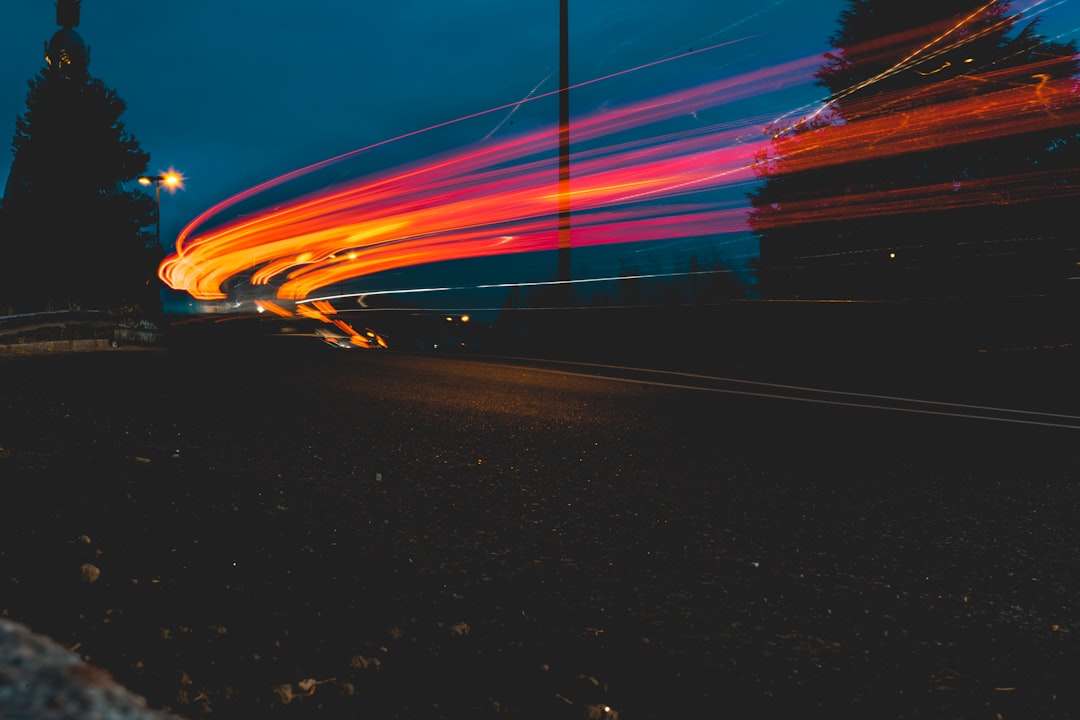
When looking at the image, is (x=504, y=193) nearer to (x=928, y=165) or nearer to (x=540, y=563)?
(x=928, y=165)

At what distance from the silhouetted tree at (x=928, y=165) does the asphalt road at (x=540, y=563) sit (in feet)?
41.9

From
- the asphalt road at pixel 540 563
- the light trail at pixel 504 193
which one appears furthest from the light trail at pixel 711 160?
the asphalt road at pixel 540 563

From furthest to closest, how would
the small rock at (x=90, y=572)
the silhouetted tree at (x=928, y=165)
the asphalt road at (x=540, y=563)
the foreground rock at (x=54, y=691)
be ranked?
1. the silhouetted tree at (x=928, y=165)
2. the small rock at (x=90, y=572)
3. the asphalt road at (x=540, y=563)
4. the foreground rock at (x=54, y=691)

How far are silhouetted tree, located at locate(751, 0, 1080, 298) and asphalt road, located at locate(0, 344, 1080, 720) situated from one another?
12.8 meters

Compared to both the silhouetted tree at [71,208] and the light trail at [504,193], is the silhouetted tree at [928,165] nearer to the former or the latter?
the light trail at [504,193]

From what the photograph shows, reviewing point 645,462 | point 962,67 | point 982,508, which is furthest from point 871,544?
point 962,67

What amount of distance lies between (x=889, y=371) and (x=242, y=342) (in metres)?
14.3

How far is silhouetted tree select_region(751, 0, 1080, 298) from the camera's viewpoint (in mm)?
19672

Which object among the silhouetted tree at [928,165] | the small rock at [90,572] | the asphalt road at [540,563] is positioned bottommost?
the asphalt road at [540,563]

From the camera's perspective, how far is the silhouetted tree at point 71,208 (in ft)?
129

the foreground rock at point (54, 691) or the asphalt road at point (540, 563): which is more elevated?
the foreground rock at point (54, 691)

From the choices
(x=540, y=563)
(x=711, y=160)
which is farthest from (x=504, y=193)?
(x=540, y=563)

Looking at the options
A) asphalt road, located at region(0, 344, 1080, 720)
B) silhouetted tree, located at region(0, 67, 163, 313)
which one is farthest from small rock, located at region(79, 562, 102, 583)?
silhouetted tree, located at region(0, 67, 163, 313)

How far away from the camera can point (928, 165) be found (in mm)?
22203
